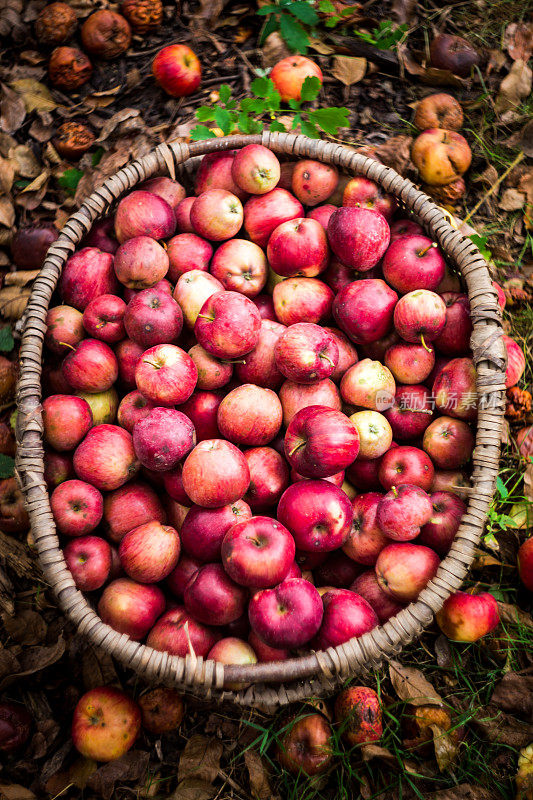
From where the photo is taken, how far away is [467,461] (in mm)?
2539

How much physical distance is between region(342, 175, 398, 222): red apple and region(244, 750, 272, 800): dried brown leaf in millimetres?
2879

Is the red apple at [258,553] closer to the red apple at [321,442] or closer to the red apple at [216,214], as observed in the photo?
the red apple at [321,442]

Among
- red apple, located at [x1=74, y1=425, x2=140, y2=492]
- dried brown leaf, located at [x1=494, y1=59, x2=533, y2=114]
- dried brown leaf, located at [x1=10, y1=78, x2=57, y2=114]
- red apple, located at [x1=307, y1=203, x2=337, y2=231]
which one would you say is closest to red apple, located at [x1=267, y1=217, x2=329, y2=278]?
red apple, located at [x1=307, y1=203, x2=337, y2=231]

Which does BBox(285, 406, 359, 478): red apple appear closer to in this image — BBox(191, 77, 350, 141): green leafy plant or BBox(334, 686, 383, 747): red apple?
BBox(334, 686, 383, 747): red apple

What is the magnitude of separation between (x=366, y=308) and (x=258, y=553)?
129 centimetres

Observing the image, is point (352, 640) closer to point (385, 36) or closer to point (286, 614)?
point (286, 614)

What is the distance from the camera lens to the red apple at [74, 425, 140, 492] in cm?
246

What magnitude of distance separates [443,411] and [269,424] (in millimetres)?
860

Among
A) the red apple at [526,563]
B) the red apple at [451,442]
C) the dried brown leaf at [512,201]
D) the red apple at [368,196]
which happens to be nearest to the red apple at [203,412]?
the red apple at [451,442]

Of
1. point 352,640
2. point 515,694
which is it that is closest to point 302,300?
point 352,640

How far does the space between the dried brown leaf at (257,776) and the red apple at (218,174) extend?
2976 millimetres

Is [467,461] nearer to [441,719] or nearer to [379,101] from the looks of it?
[441,719]

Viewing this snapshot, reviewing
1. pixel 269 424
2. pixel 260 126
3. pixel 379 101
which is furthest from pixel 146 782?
pixel 379 101

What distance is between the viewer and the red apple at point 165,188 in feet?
10.0
